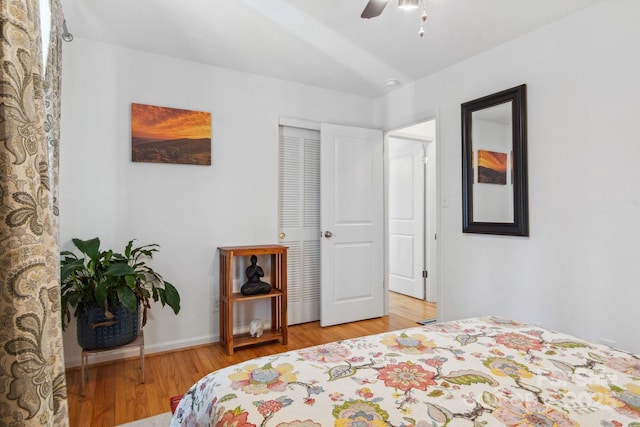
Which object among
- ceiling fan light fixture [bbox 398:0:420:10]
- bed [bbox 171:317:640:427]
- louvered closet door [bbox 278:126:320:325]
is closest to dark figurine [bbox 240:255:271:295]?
louvered closet door [bbox 278:126:320:325]

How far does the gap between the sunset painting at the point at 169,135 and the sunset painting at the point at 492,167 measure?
2.28m

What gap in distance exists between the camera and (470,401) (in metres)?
0.96

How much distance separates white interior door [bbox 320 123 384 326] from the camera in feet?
11.5

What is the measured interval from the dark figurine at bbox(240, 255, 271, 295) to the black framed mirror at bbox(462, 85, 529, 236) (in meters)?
1.78

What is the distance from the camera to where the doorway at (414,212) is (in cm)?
454

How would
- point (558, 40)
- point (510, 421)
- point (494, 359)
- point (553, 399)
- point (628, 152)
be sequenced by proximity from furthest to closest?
point (558, 40), point (628, 152), point (494, 359), point (553, 399), point (510, 421)

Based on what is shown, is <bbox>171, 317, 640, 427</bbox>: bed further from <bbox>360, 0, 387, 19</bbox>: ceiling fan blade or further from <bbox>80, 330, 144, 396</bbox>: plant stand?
<bbox>360, 0, 387, 19</bbox>: ceiling fan blade

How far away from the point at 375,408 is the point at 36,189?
0.95 metres

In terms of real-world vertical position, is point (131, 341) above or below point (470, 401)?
below

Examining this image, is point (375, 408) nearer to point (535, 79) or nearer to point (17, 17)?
point (17, 17)

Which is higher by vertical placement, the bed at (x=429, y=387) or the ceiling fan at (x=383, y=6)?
the ceiling fan at (x=383, y=6)

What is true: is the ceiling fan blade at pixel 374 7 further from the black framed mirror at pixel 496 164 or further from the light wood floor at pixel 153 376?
the light wood floor at pixel 153 376

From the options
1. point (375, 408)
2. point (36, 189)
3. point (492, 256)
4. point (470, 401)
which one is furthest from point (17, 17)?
point (492, 256)

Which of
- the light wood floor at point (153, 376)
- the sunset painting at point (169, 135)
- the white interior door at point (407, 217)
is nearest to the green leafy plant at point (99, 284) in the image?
the light wood floor at point (153, 376)
